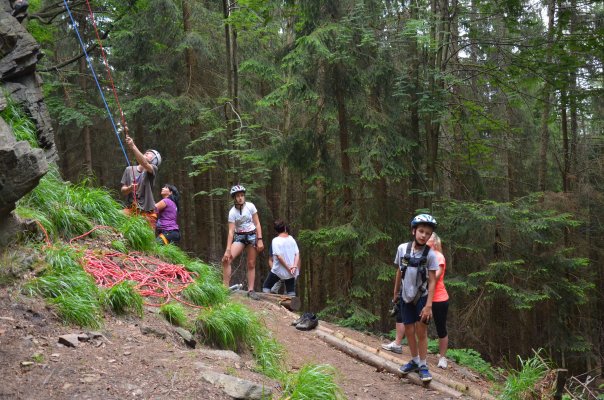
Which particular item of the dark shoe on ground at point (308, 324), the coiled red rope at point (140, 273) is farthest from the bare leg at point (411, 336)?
the coiled red rope at point (140, 273)

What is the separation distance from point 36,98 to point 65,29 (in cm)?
1178

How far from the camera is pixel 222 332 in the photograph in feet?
17.3

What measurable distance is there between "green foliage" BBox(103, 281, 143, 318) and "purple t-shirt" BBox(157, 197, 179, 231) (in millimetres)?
3661

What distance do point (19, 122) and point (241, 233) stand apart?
362cm

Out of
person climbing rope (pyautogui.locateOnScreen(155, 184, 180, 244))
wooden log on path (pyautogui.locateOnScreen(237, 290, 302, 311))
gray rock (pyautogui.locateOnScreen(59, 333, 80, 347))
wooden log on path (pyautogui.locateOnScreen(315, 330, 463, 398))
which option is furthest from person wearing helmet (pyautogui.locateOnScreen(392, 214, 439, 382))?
person climbing rope (pyautogui.locateOnScreen(155, 184, 180, 244))

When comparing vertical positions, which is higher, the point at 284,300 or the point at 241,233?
the point at 241,233

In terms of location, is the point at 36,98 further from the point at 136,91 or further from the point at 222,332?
the point at 136,91

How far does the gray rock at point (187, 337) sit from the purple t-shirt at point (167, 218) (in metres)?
3.91

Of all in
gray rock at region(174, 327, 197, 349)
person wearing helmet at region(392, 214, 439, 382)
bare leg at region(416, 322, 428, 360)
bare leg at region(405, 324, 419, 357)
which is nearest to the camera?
gray rock at region(174, 327, 197, 349)

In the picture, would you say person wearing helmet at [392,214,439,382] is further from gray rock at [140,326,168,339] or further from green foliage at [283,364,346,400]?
gray rock at [140,326,168,339]

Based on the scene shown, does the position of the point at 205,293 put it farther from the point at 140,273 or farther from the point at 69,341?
the point at 69,341

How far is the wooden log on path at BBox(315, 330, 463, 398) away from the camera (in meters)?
6.09

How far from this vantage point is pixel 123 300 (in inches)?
196

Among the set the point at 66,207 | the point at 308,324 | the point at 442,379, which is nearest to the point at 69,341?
the point at 66,207
